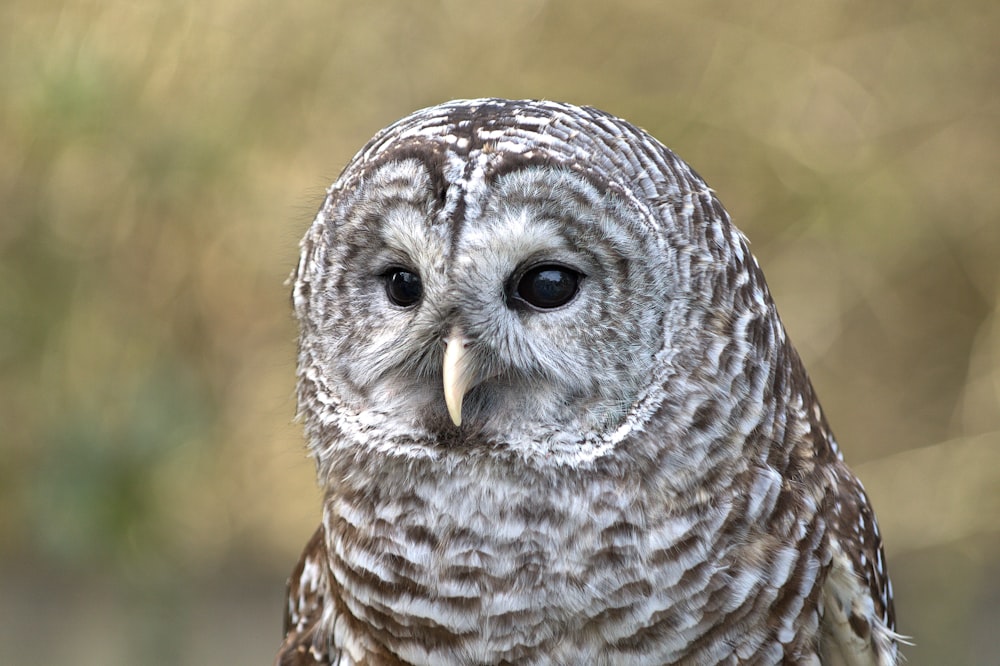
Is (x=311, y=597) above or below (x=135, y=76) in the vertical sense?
below

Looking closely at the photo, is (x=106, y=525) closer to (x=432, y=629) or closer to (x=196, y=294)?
(x=432, y=629)

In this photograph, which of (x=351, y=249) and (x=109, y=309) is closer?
(x=351, y=249)

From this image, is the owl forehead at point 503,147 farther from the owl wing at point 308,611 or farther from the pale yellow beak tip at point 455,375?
the owl wing at point 308,611

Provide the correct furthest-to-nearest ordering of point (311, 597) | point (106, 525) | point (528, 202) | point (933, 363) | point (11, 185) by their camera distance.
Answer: point (933, 363) → point (11, 185) → point (106, 525) → point (311, 597) → point (528, 202)

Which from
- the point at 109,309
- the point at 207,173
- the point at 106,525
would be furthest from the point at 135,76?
the point at 106,525

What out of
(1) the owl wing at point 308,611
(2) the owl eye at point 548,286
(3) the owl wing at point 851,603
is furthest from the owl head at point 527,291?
(1) the owl wing at point 308,611

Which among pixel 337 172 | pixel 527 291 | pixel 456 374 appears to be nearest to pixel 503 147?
pixel 527 291

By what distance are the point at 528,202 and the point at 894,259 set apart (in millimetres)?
4204

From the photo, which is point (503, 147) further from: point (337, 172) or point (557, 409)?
point (337, 172)

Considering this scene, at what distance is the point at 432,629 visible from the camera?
2.08 m

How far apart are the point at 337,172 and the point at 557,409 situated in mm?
2555

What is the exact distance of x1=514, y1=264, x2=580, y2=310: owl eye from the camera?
1963 millimetres

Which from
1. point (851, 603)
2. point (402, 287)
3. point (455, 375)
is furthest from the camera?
point (851, 603)

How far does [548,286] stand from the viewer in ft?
6.44
